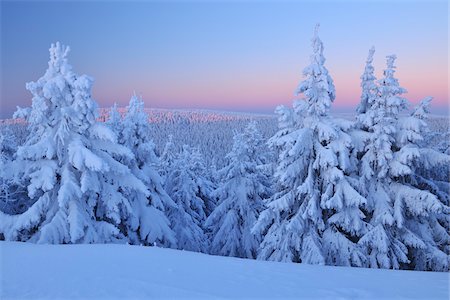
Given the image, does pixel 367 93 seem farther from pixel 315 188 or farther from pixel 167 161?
pixel 167 161

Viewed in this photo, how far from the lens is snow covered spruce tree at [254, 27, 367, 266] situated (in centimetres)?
1390

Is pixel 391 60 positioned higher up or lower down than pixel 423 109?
higher up

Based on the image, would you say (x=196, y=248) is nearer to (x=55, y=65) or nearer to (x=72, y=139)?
(x=72, y=139)

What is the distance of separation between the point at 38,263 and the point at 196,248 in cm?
1802

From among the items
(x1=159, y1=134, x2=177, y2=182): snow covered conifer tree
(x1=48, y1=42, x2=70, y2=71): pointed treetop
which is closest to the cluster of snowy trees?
(x1=48, y1=42, x2=70, y2=71): pointed treetop

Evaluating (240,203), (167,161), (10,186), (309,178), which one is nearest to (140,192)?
(10,186)

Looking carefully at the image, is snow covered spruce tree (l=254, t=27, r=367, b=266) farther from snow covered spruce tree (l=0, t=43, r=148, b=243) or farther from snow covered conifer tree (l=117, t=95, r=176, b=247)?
snow covered spruce tree (l=0, t=43, r=148, b=243)

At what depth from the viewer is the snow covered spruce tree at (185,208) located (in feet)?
82.6

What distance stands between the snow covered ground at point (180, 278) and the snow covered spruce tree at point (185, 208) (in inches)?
555

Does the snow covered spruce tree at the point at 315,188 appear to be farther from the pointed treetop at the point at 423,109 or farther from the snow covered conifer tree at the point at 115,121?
the snow covered conifer tree at the point at 115,121

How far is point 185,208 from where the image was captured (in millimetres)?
28703

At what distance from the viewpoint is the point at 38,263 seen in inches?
325

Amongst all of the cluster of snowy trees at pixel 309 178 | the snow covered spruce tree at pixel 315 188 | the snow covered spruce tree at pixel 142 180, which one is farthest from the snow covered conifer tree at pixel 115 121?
the snow covered spruce tree at pixel 315 188

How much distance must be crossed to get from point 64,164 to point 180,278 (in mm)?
8817
